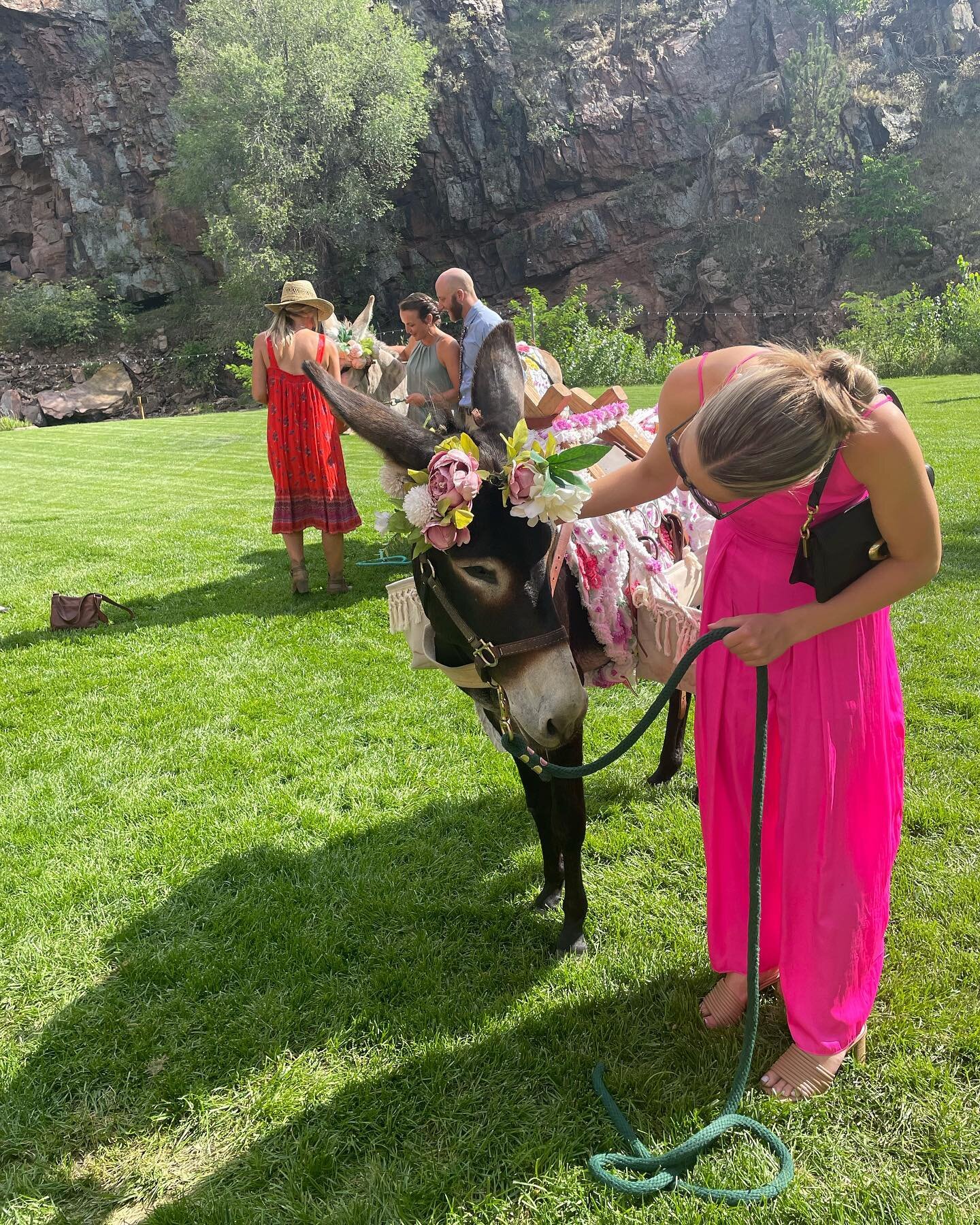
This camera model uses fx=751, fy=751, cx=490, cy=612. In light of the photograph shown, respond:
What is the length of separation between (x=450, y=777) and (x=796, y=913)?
2.21 meters

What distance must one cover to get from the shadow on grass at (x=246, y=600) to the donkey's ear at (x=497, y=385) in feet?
14.8

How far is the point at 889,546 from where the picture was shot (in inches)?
69.5

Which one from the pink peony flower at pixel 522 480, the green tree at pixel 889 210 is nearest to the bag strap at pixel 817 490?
the pink peony flower at pixel 522 480

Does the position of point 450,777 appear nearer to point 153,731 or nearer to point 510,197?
point 153,731

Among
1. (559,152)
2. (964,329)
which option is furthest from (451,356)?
(559,152)

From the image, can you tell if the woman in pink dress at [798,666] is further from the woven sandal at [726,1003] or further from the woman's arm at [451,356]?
the woman's arm at [451,356]

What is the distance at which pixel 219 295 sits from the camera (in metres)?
35.7

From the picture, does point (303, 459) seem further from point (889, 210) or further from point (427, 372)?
point (889, 210)

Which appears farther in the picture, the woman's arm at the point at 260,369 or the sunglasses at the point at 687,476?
the woman's arm at the point at 260,369

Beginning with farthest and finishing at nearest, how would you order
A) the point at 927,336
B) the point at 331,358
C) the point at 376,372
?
1. the point at 927,336
2. the point at 376,372
3. the point at 331,358

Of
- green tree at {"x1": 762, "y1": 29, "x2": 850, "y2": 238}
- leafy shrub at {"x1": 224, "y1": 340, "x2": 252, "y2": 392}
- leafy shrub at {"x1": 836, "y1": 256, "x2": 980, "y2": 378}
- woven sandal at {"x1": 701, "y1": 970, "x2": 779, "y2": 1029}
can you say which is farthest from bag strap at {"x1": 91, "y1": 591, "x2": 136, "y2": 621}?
green tree at {"x1": 762, "y1": 29, "x2": 850, "y2": 238}

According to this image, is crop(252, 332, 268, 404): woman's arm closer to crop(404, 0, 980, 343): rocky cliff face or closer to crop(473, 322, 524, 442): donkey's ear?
crop(473, 322, 524, 442): donkey's ear

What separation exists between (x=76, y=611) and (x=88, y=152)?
138 ft

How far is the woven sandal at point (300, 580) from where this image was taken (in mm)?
7094
